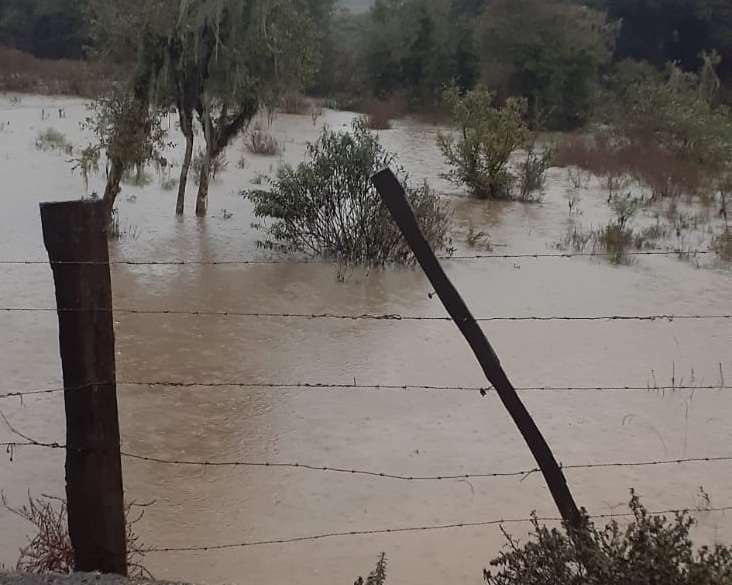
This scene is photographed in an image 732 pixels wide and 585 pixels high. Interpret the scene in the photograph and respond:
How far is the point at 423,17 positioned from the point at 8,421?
24747mm

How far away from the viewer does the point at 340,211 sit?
10.1m

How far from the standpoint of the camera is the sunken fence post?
2.79 metres

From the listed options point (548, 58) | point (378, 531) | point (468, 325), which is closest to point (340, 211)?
point (378, 531)

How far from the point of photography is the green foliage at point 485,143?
1397 centimetres

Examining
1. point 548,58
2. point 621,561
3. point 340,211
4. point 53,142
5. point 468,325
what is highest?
point 548,58

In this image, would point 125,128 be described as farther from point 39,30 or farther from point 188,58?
point 39,30

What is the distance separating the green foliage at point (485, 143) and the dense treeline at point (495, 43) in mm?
8385

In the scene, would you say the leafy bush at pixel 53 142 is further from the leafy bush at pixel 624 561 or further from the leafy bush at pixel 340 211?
the leafy bush at pixel 624 561

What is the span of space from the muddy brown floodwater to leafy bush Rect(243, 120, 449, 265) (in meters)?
0.33

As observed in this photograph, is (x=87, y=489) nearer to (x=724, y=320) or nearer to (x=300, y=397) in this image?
(x=300, y=397)

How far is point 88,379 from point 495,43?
25.0 metres

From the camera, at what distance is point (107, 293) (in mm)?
2770

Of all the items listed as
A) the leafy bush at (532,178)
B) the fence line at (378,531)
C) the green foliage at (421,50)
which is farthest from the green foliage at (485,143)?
the green foliage at (421,50)

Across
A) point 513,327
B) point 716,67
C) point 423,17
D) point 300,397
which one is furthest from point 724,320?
point 716,67
